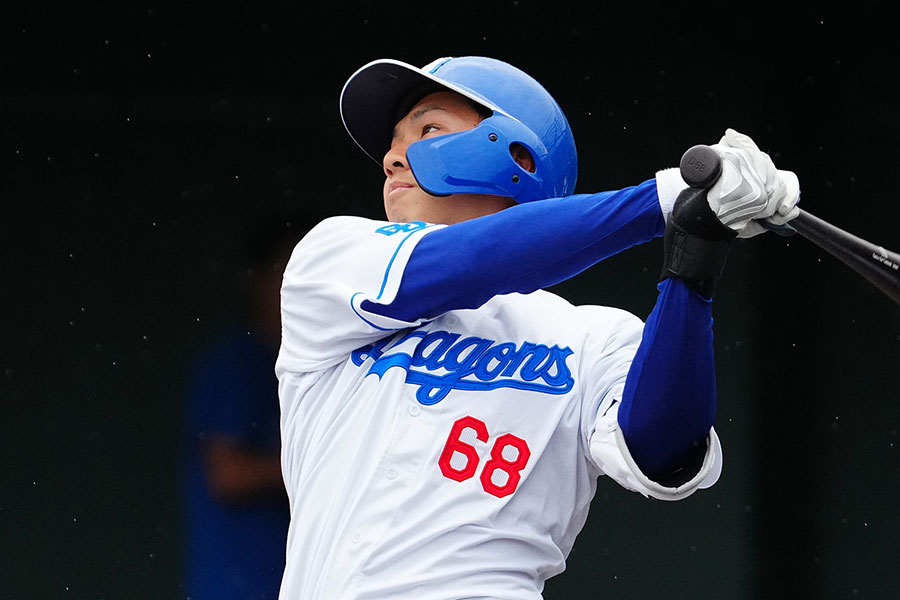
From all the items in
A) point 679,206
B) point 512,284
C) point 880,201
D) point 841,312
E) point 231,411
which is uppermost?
point 679,206

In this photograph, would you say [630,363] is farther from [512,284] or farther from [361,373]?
[361,373]

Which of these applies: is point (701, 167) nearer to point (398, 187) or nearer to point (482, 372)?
point (482, 372)

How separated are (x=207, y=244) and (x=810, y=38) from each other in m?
1.61

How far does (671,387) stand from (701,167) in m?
0.27

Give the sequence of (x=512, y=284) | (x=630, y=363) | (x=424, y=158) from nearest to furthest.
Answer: (x=512, y=284) → (x=630, y=363) → (x=424, y=158)

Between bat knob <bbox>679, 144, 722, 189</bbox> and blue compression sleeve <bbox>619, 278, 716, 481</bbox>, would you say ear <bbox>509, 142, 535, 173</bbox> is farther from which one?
bat knob <bbox>679, 144, 722, 189</bbox>

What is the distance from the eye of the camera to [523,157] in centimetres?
179

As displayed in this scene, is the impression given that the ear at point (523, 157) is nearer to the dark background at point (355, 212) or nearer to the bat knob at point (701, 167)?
the bat knob at point (701, 167)

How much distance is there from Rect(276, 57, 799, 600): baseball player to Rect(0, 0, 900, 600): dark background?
171cm

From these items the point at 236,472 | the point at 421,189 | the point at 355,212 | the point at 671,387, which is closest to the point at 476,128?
the point at 421,189

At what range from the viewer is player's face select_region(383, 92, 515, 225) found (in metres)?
1.72

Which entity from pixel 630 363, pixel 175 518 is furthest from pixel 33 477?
pixel 630 363

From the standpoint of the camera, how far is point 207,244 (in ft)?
11.2

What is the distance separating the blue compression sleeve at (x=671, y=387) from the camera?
1333 mm
